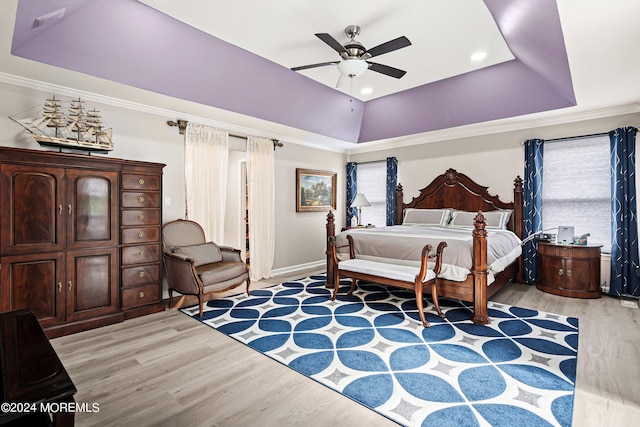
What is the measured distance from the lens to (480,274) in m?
3.25

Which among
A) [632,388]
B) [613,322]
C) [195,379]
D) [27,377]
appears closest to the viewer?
[27,377]

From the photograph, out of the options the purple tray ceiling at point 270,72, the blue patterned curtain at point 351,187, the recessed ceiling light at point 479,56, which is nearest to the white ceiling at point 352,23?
the recessed ceiling light at point 479,56

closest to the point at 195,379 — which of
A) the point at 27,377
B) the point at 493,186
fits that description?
the point at 27,377

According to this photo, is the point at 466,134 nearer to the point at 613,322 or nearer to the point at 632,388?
the point at 613,322

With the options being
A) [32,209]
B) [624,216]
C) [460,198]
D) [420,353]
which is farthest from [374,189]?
[32,209]

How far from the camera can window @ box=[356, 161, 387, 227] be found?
6.55 m

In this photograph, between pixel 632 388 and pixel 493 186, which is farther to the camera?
pixel 493 186

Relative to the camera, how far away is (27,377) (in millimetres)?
1083

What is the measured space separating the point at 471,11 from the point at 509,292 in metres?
3.55

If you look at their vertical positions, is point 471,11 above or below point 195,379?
above

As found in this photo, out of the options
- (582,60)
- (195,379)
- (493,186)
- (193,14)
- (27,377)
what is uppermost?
(193,14)

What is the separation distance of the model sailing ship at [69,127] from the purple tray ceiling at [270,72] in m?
0.46

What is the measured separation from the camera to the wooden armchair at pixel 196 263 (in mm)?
3537

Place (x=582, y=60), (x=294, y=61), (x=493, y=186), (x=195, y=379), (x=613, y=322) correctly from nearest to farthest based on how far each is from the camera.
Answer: (x=195, y=379) < (x=582, y=60) < (x=613, y=322) < (x=294, y=61) < (x=493, y=186)
